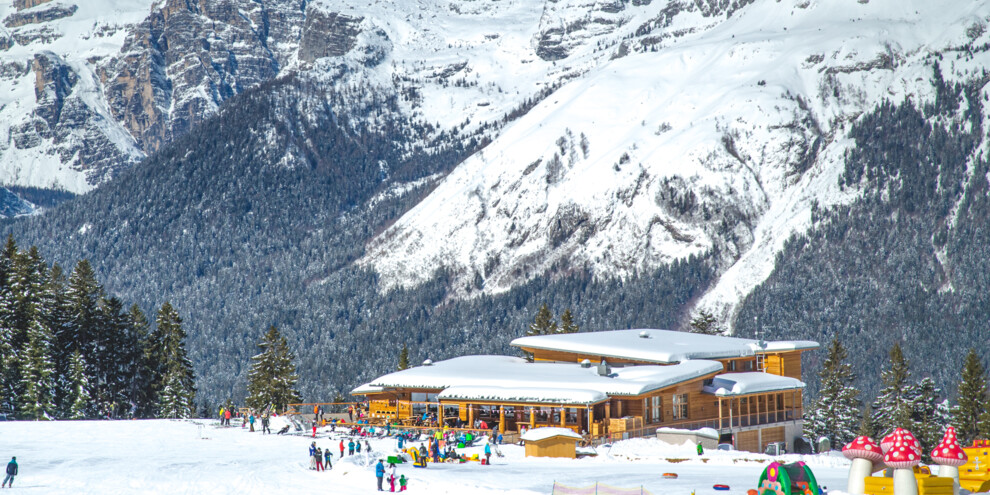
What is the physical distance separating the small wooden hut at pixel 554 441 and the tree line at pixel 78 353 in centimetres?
4359

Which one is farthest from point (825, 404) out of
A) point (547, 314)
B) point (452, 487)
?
point (452, 487)

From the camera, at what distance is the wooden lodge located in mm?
77188

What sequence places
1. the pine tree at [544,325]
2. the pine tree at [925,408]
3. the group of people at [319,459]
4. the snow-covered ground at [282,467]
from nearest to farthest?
the snow-covered ground at [282,467]
the group of people at [319,459]
the pine tree at [925,408]
the pine tree at [544,325]

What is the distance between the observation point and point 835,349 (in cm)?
11794

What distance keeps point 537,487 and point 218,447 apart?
27417 mm

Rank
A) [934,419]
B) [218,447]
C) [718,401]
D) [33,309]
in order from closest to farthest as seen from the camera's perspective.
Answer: [218,447]
[718,401]
[33,309]
[934,419]

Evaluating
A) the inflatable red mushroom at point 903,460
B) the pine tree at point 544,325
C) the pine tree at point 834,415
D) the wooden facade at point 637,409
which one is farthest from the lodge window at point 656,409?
the pine tree at point 544,325

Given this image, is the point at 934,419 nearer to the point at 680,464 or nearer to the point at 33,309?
the point at 680,464

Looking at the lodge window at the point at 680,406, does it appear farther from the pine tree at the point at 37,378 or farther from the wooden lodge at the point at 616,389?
the pine tree at the point at 37,378

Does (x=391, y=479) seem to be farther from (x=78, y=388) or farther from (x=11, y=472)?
(x=78, y=388)

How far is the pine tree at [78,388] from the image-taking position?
92750 mm

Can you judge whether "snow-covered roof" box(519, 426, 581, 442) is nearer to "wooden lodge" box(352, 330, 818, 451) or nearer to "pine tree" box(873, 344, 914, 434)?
"wooden lodge" box(352, 330, 818, 451)

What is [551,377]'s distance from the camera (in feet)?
269

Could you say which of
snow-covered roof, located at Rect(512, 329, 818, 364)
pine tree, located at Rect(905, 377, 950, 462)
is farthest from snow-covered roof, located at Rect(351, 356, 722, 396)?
pine tree, located at Rect(905, 377, 950, 462)
